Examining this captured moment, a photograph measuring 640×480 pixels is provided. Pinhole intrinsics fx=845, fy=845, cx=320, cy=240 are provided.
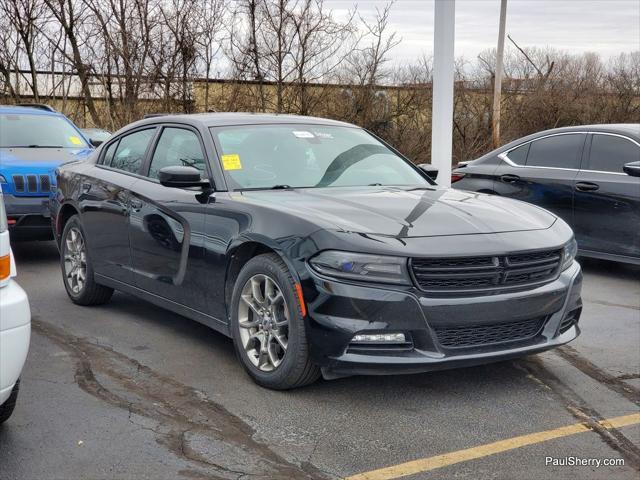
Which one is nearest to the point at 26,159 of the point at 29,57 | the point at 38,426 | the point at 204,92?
the point at 38,426

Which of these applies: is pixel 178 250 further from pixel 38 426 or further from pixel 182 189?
pixel 38 426

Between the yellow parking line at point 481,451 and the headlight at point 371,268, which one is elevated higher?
the headlight at point 371,268

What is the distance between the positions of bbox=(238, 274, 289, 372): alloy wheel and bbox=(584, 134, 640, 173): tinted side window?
4.79 metres

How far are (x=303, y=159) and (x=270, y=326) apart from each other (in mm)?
1411

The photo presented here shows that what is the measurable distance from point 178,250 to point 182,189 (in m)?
0.42

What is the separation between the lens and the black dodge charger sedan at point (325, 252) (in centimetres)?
425

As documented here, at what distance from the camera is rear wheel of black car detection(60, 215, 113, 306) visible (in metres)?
6.66

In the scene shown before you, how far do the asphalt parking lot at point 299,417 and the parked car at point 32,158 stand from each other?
3.07 metres

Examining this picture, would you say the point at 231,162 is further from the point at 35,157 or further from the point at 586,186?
the point at 35,157

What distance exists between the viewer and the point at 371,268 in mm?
4238

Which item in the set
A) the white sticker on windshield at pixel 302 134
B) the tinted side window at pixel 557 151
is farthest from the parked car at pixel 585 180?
the white sticker on windshield at pixel 302 134

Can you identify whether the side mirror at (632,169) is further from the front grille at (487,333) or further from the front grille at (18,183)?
the front grille at (18,183)

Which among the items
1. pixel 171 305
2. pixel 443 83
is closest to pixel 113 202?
pixel 171 305

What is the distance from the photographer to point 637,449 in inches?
153
